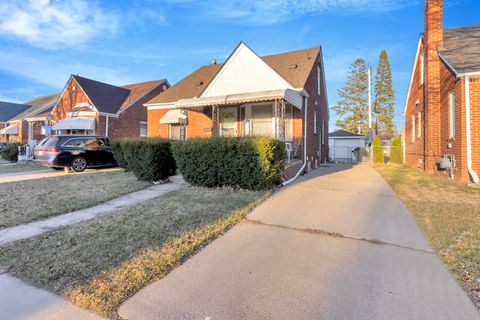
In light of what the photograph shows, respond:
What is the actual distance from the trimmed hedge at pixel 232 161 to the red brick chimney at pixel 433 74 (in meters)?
8.25

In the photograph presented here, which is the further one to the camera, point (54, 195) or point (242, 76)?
point (242, 76)

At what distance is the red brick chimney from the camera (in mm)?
10664

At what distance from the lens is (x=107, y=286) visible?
2.42m

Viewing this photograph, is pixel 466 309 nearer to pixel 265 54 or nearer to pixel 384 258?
pixel 384 258

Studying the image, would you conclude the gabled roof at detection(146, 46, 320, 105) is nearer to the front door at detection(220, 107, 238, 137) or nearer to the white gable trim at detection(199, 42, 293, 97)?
the white gable trim at detection(199, 42, 293, 97)

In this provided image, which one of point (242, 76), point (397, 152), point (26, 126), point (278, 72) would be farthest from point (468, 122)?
point (26, 126)

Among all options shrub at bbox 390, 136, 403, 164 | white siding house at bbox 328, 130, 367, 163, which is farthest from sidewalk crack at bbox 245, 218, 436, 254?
white siding house at bbox 328, 130, 367, 163

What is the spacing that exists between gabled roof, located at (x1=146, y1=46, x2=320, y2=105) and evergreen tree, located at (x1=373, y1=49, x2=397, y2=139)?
100 feet

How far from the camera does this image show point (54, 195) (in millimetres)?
6422

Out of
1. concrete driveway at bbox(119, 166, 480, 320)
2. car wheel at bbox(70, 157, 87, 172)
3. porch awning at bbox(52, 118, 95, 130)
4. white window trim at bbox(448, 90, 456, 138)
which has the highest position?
porch awning at bbox(52, 118, 95, 130)

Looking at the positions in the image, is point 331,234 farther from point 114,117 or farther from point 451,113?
point 114,117

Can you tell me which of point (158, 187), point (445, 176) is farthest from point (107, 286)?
point (445, 176)

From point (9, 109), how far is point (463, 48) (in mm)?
51035

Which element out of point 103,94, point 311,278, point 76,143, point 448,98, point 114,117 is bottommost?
point 311,278
